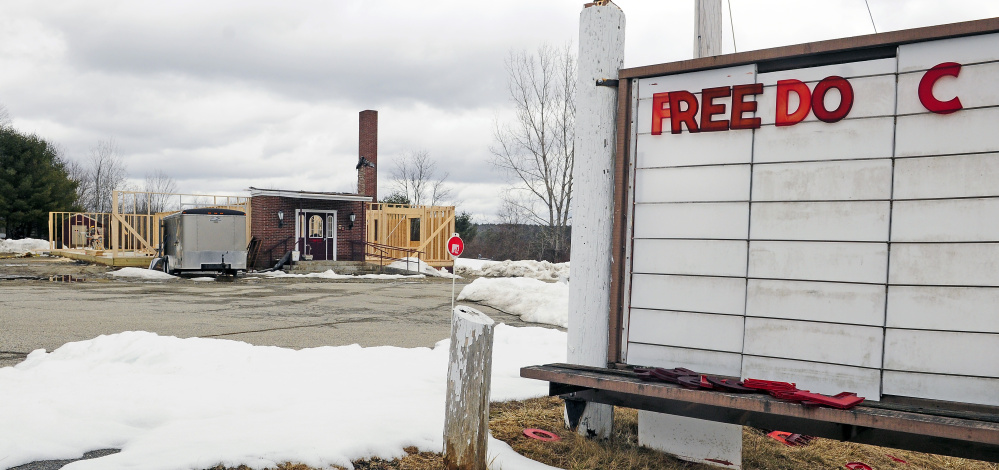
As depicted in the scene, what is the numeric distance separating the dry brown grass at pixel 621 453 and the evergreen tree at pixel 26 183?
47.5 meters

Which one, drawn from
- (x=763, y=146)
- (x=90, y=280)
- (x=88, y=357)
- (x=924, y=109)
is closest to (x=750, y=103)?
(x=763, y=146)

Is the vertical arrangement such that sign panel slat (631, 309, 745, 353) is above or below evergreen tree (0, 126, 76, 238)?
below

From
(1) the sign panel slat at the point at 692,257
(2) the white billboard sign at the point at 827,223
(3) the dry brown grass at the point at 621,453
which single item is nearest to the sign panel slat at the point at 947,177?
(2) the white billboard sign at the point at 827,223

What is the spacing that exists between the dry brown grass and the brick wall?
24.0 m

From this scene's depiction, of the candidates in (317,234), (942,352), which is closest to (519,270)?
(317,234)

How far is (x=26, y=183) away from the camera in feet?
141

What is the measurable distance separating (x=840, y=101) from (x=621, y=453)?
2.60 m

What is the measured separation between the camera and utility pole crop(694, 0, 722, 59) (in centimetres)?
579

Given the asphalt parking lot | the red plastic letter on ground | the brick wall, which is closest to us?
the red plastic letter on ground

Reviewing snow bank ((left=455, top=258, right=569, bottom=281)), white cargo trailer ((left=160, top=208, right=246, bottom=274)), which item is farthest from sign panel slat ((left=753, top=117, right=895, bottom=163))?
snow bank ((left=455, top=258, right=569, bottom=281))

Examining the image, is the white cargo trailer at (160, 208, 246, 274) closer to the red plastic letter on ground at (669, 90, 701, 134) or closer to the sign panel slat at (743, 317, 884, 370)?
the red plastic letter on ground at (669, 90, 701, 134)

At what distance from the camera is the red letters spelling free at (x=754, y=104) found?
384 cm

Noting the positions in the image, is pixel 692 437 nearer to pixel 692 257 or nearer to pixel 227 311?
pixel 692 257

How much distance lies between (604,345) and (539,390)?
4.76 feet
